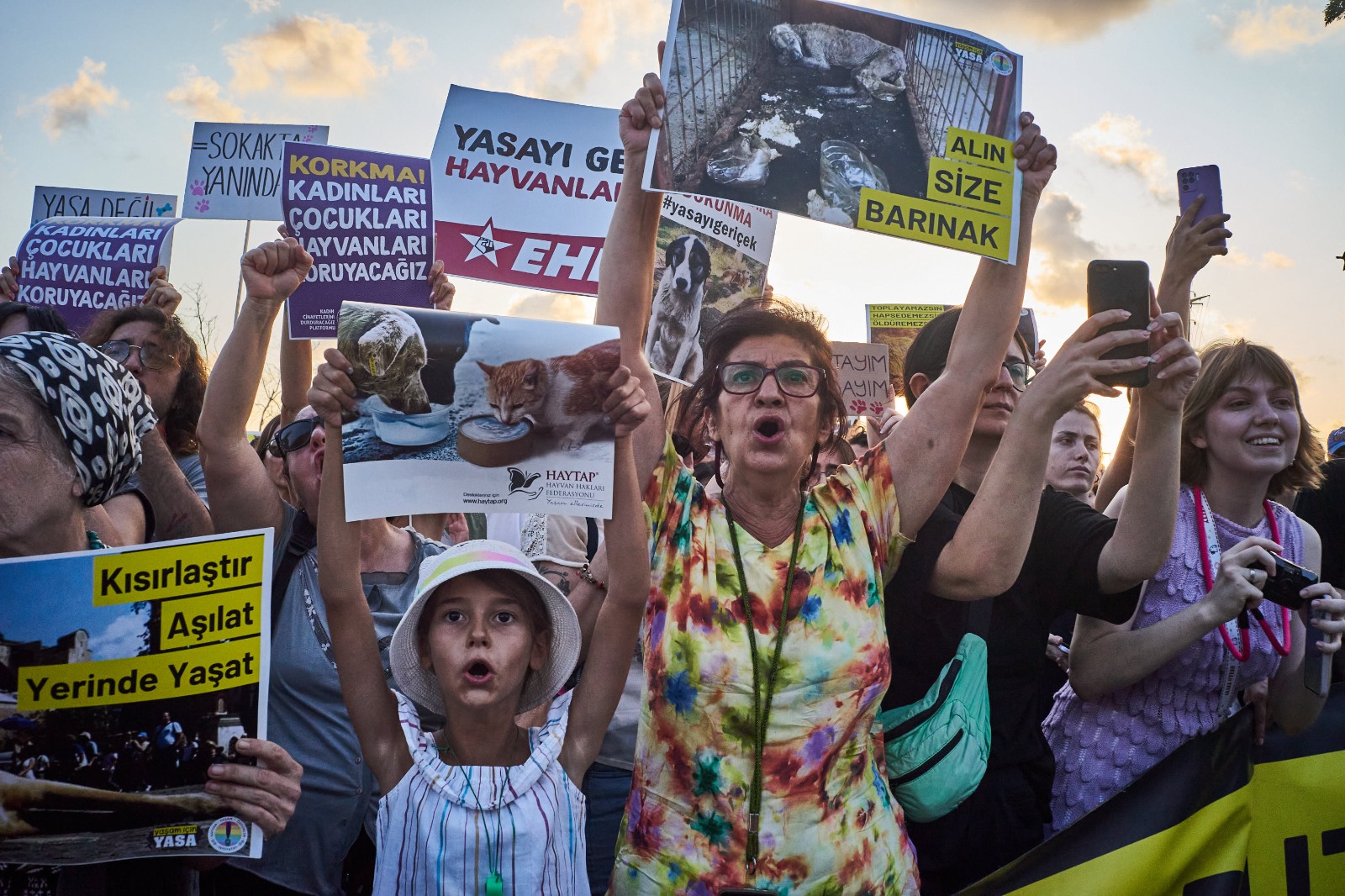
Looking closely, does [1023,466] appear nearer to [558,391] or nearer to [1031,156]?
[1031,156]

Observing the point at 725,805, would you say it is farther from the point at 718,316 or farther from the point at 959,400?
the point at 718,316

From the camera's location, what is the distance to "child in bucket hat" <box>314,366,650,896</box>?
2.22 metres

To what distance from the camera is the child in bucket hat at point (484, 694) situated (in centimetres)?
222

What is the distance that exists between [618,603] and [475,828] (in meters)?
0.56

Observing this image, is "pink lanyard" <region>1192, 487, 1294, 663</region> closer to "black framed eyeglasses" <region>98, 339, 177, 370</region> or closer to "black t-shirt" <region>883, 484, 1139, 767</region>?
"black t-shirt" <region>883, 484, 1139, 767</region>

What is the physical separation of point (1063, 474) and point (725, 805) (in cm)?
283

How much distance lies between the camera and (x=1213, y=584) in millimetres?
2959

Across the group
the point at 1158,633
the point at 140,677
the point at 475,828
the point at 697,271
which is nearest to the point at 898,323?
the point at 697,271

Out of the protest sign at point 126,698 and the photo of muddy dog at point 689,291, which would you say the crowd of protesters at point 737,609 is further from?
the photo of muddy dog at point 689,291

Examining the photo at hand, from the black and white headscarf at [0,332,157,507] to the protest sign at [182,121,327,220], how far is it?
138 inches

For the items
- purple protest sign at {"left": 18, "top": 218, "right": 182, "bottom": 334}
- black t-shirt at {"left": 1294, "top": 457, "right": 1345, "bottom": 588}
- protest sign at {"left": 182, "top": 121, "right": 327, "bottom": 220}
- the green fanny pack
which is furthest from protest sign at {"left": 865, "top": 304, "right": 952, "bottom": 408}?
purple protest sign at {"left": 18, "top": 218, "right": 182, "bottom": 334}

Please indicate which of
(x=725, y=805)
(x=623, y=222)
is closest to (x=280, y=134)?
(x=623, y=222)

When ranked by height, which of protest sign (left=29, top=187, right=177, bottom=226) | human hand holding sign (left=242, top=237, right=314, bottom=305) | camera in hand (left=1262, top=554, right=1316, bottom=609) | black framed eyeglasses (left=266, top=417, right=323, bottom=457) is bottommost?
camera in hand (left=1262, top=554, right=1316, bottom=609)

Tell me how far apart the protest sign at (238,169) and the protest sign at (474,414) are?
355 cm
